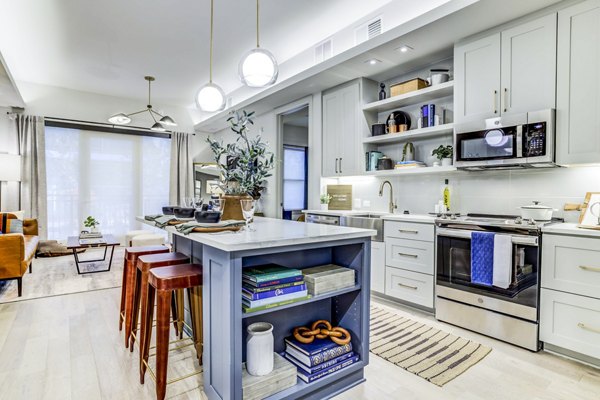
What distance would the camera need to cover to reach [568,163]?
2.45m

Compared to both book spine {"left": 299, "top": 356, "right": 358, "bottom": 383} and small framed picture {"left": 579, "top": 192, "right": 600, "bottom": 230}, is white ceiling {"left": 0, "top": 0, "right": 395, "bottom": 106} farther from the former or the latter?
book spine {"left": 299, "top": 356, "right": 358, "bottom": 383}

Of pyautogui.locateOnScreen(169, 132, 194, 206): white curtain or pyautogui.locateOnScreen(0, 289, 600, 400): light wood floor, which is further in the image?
pyautogui.locateOnScreen(169, 132, 194, 206): white curtain

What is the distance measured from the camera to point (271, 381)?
5.44 ft

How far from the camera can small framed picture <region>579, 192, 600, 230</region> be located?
2382 mm

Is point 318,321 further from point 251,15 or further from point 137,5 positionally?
point 137,5

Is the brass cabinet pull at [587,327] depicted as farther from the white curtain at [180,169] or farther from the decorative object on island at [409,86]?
the white curtain at [180,169]

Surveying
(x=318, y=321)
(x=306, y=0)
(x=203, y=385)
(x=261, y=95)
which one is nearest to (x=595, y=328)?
(x=318, y=321)

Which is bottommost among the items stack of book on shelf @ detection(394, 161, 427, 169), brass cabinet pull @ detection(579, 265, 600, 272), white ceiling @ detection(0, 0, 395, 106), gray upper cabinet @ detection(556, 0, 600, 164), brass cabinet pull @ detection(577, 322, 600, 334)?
brass cabinet pull @ detection(577, 322, 600, 334)

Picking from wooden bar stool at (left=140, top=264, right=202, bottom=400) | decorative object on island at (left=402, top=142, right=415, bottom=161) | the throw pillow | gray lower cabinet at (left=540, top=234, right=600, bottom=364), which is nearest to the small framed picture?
gray lower cabinet at (left=540, top=234, right=600, bottom=364)

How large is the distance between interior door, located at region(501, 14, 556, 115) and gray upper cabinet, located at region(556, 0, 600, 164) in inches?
2.2

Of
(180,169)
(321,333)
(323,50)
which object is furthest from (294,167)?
(321,333)

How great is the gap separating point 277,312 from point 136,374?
1023mm

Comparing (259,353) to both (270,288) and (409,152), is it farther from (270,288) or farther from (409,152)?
(409,152)

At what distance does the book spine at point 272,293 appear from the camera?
1.58 meters
